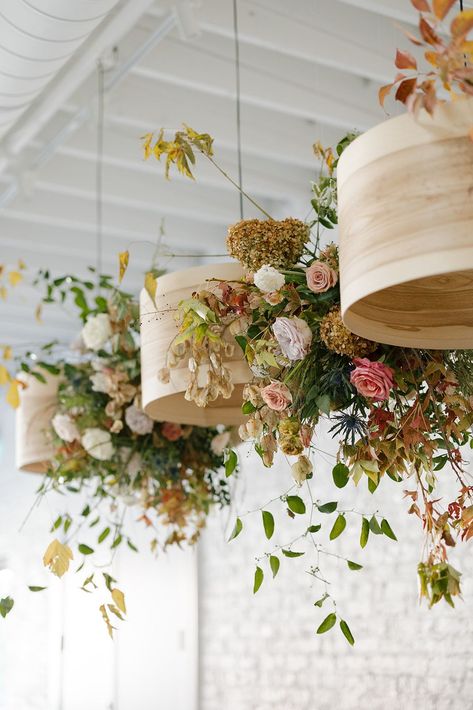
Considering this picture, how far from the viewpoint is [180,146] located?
1716mm

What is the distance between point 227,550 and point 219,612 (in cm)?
38

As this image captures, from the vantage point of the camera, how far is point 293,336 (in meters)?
1.64

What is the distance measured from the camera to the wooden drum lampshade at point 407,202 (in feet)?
3.79

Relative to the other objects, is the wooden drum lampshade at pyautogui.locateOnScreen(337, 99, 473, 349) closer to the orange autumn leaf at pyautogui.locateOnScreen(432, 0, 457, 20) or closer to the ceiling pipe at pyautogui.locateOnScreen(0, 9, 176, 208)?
the orange autumn leaf at pyautogui.locateOnScreen(432, 0, 457, 20)

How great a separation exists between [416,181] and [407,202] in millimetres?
28

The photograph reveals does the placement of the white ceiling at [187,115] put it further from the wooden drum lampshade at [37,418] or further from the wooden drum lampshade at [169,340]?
the wooden drum lampshade at [169,340]

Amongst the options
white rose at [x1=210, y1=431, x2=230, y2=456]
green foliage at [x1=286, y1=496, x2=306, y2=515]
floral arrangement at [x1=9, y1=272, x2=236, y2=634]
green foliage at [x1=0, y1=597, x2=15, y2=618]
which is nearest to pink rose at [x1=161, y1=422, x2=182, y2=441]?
floral arrangement at [x1=9, y1=272, x2=236, y2=634]

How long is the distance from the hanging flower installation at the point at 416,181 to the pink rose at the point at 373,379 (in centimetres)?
23

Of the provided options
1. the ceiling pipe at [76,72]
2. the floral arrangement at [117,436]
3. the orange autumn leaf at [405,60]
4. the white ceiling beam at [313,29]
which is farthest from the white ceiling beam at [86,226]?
the orange autumn leaf at [405,60]

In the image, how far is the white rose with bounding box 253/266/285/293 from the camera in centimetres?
170

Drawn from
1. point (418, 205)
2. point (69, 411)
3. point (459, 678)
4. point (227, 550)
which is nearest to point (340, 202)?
point (418, 205)

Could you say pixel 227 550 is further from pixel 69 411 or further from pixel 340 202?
pixel 340 202

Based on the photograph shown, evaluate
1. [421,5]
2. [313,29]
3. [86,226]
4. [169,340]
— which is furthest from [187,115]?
[421,5]

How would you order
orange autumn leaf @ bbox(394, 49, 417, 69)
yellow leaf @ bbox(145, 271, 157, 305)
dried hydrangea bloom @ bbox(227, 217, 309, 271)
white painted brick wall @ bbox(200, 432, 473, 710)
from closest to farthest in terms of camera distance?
1. orange autumn leaf @ bbox(394, 49, 417, 69)
2. yellow leaf @ bbox(145, 271, 157, 305)
3. dried hydrangea bloom @ bbox(227, 217, 309, 271)
4. white painted brick wall @ bbox(200, 432, 473, 710)
